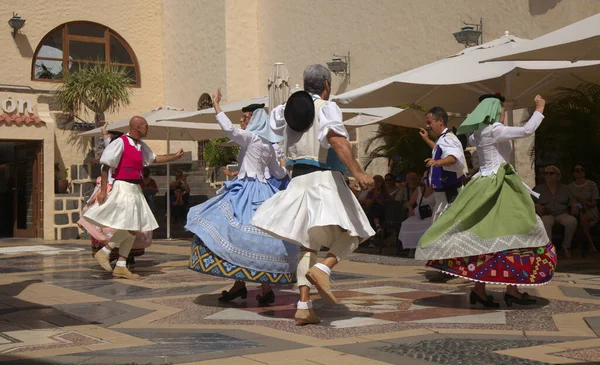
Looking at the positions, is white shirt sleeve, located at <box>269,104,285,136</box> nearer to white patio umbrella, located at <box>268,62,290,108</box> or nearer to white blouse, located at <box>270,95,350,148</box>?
white blouse, located at <box>270,95,350,148</box>

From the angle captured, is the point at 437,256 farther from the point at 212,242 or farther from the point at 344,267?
the point at 344,267

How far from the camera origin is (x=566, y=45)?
27.3 feet

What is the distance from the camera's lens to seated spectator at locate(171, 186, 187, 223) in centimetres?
1953

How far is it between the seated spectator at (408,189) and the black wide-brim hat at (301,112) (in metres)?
6.75

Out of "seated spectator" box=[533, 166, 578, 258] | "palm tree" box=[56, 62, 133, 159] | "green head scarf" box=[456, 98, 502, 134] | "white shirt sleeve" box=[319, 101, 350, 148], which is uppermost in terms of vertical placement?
"palm tree" box=[56, 62, 133, 159]

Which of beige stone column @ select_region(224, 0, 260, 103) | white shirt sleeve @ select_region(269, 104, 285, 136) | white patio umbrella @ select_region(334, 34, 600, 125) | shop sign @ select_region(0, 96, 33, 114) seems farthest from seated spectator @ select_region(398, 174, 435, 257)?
beige stone column @ select_region(224, 0, 260, 103)

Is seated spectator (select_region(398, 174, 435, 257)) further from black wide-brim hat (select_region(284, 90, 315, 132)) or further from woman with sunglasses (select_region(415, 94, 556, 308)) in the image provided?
black wide-brim hat (select_region(284, 90, 315, 132))

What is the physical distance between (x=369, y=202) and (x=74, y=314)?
27.1 feet

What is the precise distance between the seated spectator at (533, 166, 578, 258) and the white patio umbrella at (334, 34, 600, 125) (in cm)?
111

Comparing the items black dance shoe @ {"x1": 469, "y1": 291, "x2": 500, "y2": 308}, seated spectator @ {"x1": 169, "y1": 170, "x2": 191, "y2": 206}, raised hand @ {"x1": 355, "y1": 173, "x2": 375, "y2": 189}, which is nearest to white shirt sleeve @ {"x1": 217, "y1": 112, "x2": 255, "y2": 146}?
raised hand @ {"x1": 355, "y1": 173, "x2": 375, "y2": 189}

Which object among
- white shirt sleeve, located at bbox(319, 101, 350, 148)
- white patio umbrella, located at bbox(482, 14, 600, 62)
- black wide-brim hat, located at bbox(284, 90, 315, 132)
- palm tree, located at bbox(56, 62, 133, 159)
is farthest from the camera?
palm tree, located at bbox(56, 62, 133, 159)

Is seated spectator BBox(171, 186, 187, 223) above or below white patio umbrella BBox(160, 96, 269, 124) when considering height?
below

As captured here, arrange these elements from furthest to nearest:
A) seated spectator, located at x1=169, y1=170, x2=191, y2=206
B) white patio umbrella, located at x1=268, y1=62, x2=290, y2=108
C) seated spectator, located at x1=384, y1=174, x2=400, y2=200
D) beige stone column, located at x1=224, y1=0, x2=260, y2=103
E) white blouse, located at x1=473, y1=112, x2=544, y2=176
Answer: beige stone column, located at x1=224, y1=0, x2=260, y2=103
seated spectator, located at x1=169, y1=170, x2=191, y2=206
seated spectator, located at x1=384, y1=174, x2=400, y2=200
white patio umbrella, located at x1=268, y1=62, x2=290, y2=108
white blouse, located at x1=473, y1=112, x2=544, y2=176

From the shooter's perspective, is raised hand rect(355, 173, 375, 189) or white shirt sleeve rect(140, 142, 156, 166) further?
white shirt sleeve rect(140, 142, 156, 166)
